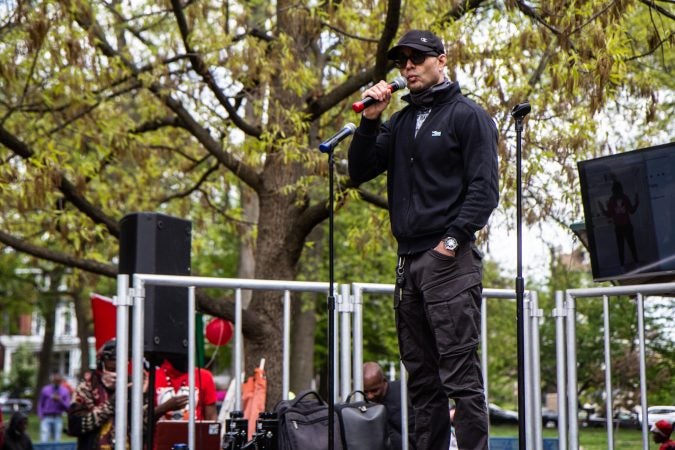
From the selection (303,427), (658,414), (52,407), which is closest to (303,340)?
(52,407)

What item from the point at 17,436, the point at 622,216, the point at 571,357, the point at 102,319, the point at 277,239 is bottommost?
the point at 17,436

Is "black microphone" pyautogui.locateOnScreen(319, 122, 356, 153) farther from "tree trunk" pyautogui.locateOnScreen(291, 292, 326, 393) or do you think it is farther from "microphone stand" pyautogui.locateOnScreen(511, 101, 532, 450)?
"tree trunk" pyautogui.locateOnScreen(291, 292, 326, 393)

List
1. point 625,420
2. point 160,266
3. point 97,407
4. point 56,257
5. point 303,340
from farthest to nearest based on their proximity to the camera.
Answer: point 303,340 → point 56,257 → point 97,407 → point 625,420 → point 160,266

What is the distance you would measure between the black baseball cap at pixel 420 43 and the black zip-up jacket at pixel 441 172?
21 centimetres

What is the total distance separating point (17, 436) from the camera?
12.5 meters

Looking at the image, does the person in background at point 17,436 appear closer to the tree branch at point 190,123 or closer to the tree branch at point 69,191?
the tree branch at point 69,191

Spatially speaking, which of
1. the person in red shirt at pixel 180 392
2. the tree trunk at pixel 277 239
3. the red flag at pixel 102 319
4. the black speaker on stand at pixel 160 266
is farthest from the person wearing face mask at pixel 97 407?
the tree trunk at pixel 277 239

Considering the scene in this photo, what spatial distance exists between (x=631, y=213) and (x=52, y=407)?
60.2ft

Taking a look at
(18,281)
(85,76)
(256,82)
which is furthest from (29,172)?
(18,281)

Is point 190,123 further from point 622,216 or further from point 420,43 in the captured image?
point 420,43

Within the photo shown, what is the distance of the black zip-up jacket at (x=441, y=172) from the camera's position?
15.5ft

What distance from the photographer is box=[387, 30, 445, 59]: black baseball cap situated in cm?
491

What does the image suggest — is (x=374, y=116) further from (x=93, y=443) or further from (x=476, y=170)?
(x=93, y=443)

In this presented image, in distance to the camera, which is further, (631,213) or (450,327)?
(631,213)
